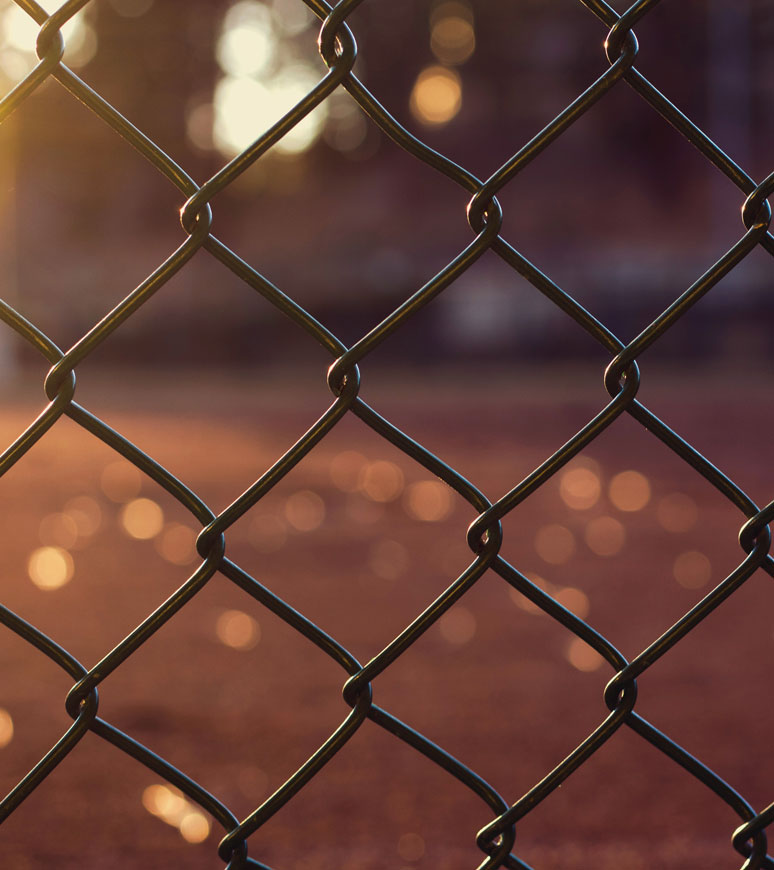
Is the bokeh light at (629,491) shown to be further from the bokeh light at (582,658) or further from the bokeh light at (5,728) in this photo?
the bokeh light at (5,728)

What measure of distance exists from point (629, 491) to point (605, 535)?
1529 mm

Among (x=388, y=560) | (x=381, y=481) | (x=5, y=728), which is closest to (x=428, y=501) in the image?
(x=381, y=481)

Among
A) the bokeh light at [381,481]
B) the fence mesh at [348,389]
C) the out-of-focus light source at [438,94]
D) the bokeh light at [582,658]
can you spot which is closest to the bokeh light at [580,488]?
the bokeh light at [381,481]

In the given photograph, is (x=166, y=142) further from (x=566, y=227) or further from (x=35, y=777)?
(x=35, y=777)

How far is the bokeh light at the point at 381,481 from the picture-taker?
7.41m

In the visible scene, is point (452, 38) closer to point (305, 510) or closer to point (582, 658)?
point (305, 510)

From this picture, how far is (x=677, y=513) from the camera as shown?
6.47 meters

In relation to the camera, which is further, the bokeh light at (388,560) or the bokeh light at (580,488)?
the bokeh light at (580,488)

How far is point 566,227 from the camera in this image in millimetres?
25125

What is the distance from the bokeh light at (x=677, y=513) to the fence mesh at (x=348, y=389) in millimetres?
4868

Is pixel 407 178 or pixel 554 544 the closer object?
pixel 554 544

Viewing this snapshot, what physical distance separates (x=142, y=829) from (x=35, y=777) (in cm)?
143

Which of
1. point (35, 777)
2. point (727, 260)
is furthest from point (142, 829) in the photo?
point (727, 260)

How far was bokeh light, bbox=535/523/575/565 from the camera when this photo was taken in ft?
17.9
